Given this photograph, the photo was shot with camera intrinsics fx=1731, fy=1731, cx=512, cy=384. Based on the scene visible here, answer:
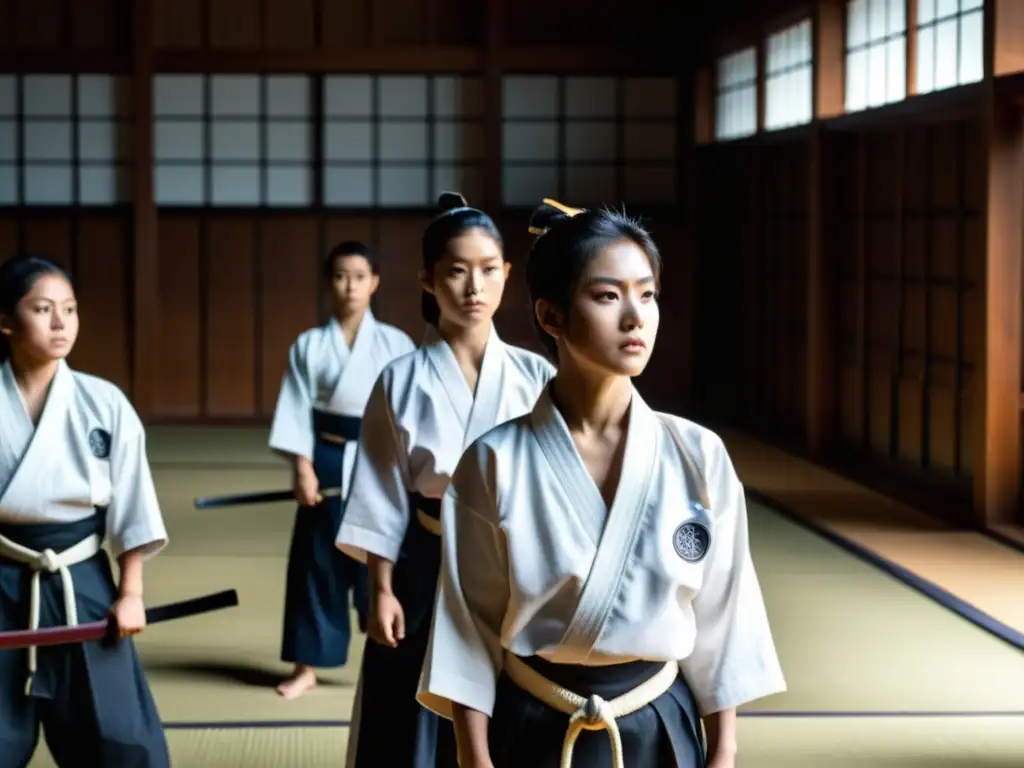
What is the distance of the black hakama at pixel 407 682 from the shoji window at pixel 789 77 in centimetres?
688

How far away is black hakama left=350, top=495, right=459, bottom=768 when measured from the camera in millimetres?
3541

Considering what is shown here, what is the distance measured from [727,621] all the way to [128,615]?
1.48m

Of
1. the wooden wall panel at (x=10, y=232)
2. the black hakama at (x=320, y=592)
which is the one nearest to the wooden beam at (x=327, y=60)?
the wooden wall panel at (x=10, y=232)

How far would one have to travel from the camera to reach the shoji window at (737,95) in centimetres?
1148

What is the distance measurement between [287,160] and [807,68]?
4159 mm

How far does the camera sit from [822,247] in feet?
32.3

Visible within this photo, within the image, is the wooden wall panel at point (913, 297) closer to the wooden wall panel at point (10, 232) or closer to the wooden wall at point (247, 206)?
the wooden wall at point (247, 206)

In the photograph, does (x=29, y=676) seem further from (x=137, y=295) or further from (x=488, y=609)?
(x=137, y=295)

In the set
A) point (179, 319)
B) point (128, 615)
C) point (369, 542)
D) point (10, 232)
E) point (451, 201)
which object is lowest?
point (128, 615)

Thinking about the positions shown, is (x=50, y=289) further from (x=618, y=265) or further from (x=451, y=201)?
(x=618, y=265)

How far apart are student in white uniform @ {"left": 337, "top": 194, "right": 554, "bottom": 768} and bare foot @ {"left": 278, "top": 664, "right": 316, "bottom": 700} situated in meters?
1.30

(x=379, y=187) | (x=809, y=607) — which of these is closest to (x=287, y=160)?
(x=379, y=187)

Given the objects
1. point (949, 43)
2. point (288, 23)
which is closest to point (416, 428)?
point (949, 43)

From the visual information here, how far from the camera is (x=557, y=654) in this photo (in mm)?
2271
